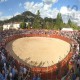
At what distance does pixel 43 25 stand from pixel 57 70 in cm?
7091

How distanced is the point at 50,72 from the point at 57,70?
1.83ft

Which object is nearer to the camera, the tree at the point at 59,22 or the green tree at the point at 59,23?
the green tree at the point at 59,23

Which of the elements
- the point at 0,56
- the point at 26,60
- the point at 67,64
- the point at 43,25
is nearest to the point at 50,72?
the point at 67,64

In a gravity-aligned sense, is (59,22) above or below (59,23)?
above

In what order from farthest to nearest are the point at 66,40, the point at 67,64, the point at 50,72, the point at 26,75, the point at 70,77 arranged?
the point at 66,40, the point at 67,64, the point at 50,72, the point at 26,75, the point at 70,77

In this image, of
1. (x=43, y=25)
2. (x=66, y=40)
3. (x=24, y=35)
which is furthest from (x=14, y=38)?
(x=43, y=25)

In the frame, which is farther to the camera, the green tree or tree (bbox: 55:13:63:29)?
tree (bbox: 55:13:63:29)

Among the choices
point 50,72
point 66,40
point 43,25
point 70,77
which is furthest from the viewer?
point 43,25

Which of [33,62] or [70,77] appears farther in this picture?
[33,62]

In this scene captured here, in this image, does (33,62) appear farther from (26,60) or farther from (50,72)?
(50,72)

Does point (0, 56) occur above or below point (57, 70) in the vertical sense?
above

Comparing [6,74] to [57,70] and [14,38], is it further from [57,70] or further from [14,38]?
[14,38]

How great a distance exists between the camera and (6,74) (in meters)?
12.2

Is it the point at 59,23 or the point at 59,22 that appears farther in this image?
the point at 59,22
